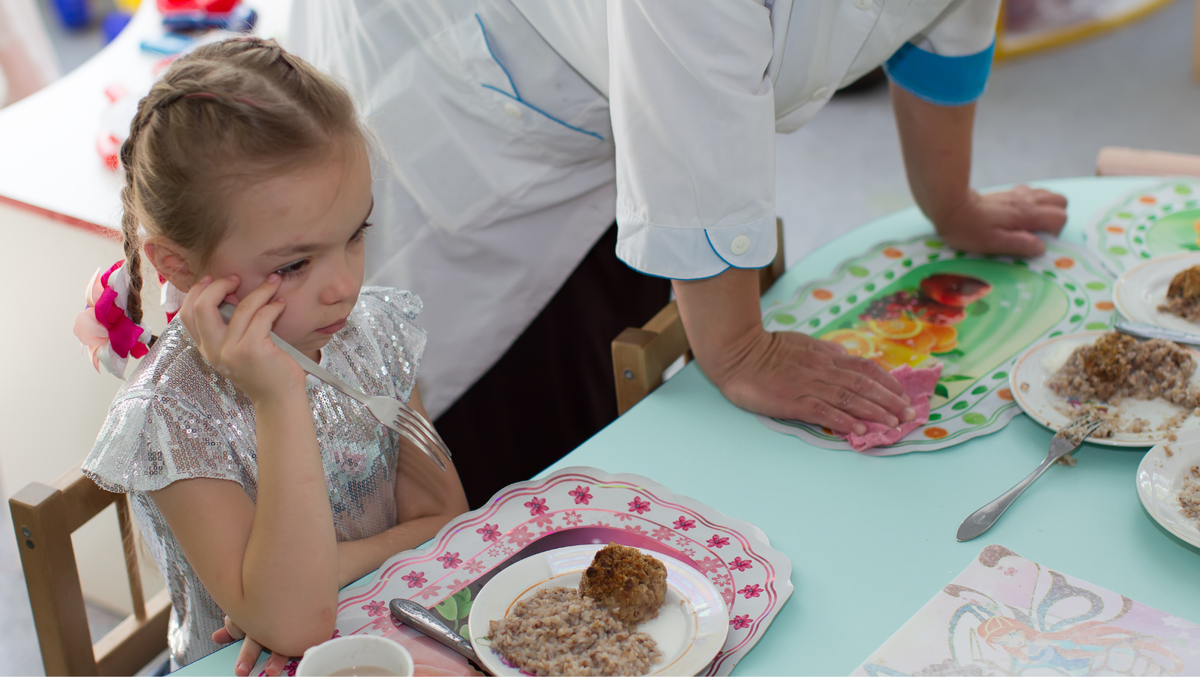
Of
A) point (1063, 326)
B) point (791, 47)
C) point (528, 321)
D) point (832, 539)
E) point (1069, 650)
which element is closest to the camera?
point (1069, 650)

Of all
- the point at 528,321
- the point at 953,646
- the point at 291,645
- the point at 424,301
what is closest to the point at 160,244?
the point at 291,645

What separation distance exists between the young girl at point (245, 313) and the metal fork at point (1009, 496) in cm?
48

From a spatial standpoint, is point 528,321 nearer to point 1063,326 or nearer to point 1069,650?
point 1063,326

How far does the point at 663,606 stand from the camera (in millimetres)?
713

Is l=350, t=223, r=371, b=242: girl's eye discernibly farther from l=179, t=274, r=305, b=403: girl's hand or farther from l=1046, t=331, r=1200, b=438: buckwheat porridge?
l=1046, t=331, r=1200, b=438: buckwheat porridge

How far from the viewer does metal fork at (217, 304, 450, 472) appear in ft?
2.53

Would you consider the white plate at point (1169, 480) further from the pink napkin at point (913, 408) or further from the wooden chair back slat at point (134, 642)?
the wooden chair back slat at point (134, 642)

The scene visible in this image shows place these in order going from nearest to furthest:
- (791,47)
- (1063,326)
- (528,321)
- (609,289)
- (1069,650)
→ (1069,650)
(791,47)
(1063,326)
(528,321)
(609,289)

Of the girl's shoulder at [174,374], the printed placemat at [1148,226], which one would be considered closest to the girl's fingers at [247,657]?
the girl's shoulder at [174,374]

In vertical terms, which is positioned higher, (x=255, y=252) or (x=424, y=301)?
(x=255, y=252)

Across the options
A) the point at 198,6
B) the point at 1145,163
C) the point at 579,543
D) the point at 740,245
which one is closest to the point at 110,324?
the point at 579,543

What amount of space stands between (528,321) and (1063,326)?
0.63m

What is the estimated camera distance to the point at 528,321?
126 cm

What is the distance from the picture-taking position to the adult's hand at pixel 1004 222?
4.05 feet
